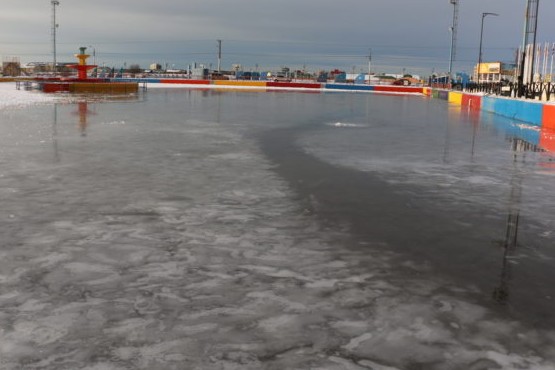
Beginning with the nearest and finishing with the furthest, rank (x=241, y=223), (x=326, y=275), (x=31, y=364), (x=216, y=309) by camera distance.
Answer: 1. (x=31, y=364)
2. (x=216, y=309)
3. (x=326, y=275)
4. (x=241, y=223)

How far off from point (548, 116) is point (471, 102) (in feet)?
64.4

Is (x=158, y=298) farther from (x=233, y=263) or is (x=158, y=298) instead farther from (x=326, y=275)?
(x=326, y=275)

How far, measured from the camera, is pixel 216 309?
4664 mm

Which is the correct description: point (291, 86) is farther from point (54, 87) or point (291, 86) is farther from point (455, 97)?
point (54, 87)

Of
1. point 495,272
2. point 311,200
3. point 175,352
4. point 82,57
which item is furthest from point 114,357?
point 82,57

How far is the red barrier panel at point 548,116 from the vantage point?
23.0 metres

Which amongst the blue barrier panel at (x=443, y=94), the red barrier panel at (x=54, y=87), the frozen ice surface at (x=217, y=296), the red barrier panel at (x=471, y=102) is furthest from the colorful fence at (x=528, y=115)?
the red barrier panel at (x=54, y=87)

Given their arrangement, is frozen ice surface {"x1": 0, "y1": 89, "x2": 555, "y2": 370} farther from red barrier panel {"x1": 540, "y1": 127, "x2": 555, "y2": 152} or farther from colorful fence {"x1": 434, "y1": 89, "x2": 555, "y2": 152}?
colorful fence {"x1": 434, "y1": 89, "x2": 555, "y2": 152}

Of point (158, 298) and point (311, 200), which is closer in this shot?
point (158, 298)

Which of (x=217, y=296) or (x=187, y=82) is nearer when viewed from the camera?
(x=217, y=296)

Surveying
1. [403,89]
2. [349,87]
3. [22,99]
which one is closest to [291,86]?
[349,87]

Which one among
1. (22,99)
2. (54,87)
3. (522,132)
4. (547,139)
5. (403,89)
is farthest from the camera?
(403,89)

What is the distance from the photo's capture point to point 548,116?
2355 cm

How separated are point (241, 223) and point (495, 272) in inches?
123
